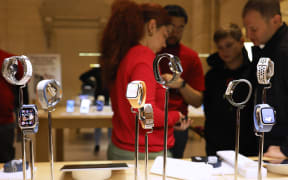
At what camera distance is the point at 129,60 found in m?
0.97

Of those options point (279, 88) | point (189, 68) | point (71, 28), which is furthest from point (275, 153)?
point (71, 28)

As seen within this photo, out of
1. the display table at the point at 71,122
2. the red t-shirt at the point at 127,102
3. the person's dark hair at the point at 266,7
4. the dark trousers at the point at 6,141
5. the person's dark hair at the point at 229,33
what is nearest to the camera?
the red t-shirt at the point at 127,102

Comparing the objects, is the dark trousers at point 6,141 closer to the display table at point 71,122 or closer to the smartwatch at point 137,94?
the display table at point 71,122

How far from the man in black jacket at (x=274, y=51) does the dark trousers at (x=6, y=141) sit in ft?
4.95

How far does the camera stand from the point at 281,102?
1.12 meters

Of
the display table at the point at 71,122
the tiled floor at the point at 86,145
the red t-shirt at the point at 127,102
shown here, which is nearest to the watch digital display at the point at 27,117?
the red t-shirt at the point at 127,102

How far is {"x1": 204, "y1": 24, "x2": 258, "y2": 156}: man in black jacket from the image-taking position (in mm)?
1407

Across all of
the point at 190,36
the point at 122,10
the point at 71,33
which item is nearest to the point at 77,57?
the point at 71,33

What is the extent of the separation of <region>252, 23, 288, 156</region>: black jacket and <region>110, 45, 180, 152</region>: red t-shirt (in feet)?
1.46

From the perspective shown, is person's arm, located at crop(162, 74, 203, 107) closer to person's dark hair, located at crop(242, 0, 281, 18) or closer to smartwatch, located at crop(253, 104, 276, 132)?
person's dark hair, located at crop(242, 0, 281, 18)

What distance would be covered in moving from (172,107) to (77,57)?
129cm

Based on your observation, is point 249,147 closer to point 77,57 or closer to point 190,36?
point 190,36

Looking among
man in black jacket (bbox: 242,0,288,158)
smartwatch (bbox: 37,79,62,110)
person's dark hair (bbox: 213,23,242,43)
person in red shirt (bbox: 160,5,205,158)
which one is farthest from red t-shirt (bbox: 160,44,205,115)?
smartwatch (bbox: 37,79,62,110)

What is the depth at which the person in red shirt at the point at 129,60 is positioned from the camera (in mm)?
970
